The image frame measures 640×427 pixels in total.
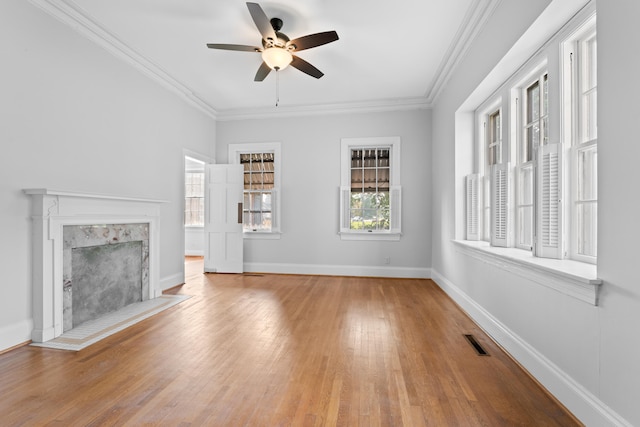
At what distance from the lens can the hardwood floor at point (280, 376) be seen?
174cm

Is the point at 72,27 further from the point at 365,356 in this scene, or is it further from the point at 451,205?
the point at 451,205

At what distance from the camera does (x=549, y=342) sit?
2.01 metres

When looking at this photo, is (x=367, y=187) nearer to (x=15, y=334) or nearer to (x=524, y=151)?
(x=524, y=151)

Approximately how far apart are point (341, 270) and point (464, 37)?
3.94 metres

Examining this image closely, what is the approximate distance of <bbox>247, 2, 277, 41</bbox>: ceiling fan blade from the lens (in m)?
2.63

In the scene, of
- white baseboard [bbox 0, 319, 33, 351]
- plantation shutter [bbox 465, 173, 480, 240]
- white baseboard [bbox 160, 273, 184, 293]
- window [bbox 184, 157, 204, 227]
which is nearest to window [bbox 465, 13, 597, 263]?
plantation shutter [bbox 465, 173, 480, 240]

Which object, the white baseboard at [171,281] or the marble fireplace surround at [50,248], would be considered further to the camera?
the white baseboard at [171,281]

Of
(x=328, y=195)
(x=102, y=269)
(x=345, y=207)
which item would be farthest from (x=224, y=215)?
(x=102, y=269)

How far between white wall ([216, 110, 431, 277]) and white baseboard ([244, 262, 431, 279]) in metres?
0.02

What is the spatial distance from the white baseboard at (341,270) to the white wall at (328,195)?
0.02m

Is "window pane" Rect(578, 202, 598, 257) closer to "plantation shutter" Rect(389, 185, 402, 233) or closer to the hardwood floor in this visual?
the hardwood floor

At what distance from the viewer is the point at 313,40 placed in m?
3.10

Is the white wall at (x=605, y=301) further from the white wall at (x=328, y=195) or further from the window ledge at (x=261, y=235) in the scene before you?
the window ledge at (x=261, y=235)

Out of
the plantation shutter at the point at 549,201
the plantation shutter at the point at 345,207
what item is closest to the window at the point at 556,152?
the plantation shutter at the point at 549,201
